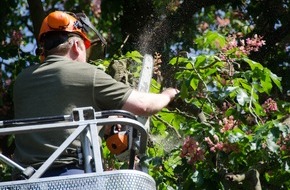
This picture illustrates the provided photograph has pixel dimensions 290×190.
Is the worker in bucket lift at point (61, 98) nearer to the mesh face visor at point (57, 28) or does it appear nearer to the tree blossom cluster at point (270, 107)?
the mesh face visor at point (57, 28)

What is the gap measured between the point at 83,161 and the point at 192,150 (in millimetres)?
1804

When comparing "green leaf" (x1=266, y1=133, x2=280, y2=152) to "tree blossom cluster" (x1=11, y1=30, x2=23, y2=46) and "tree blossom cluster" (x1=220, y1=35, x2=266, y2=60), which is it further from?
"tree blossom cluster" (x1=11, y1=30, x2=23, y2=46)

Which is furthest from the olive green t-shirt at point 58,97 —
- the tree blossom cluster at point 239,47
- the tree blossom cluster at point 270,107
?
the tree blossom cluster at point 270,107

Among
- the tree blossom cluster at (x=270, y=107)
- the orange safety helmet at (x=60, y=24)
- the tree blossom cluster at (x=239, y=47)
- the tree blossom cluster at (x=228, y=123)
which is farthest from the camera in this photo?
the tree blossom cluster at (x=270, y=107)

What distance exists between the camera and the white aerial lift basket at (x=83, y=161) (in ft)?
15.5

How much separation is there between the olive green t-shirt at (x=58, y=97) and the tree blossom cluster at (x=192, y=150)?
1251 mm

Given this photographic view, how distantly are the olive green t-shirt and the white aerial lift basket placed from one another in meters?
0.34

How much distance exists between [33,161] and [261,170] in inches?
96.5

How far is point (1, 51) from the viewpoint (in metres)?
10.1

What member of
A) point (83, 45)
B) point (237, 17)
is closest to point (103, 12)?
point (237, 17)

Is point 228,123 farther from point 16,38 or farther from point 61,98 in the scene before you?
point 16,38

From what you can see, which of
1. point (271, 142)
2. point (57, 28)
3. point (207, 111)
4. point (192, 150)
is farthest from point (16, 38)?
point (57, 28)

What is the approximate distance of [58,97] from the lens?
18.0 feet

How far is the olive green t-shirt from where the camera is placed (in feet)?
17.6
